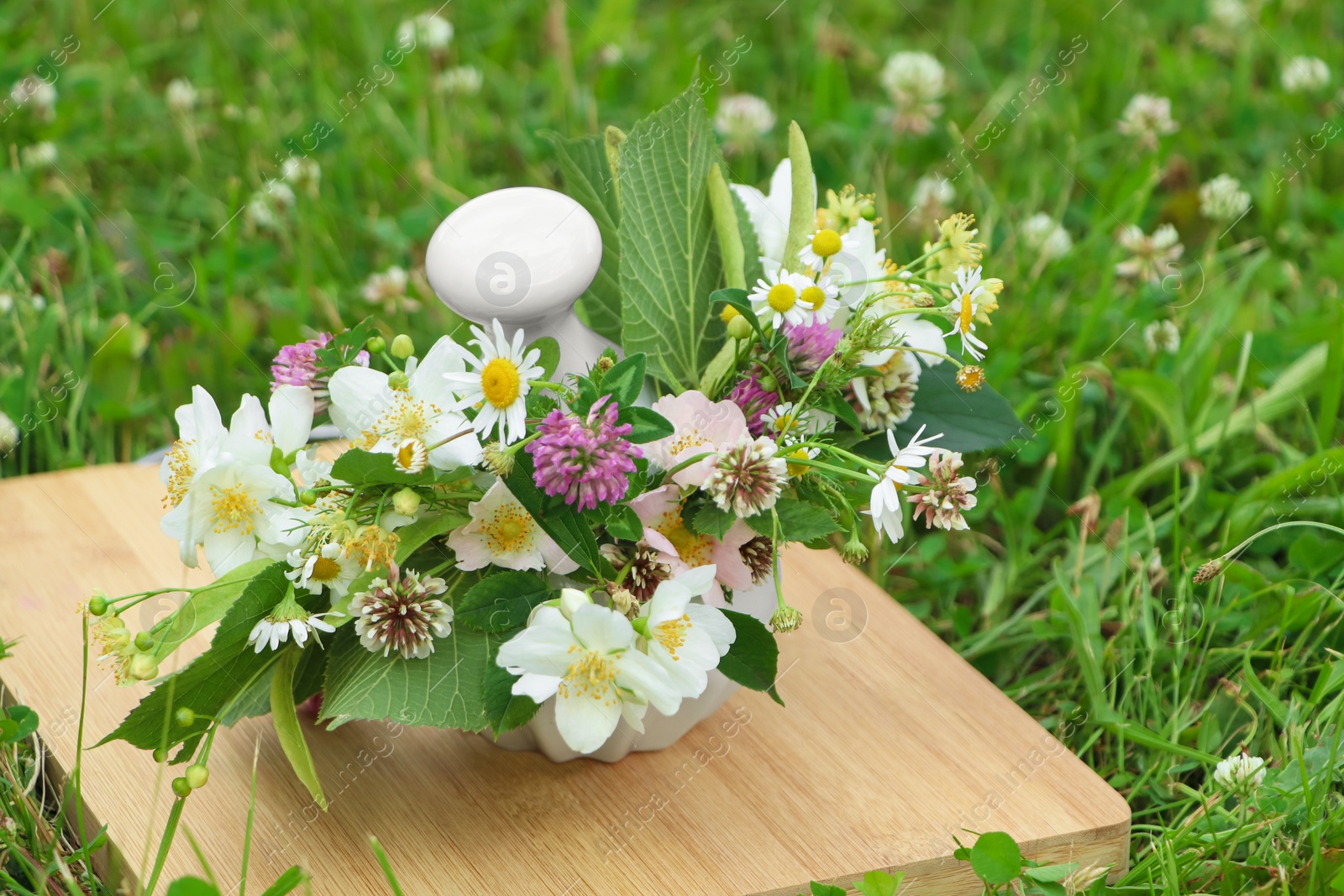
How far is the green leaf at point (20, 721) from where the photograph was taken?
2.87 feet

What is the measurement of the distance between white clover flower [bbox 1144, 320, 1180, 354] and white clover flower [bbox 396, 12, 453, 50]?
112 centimetres

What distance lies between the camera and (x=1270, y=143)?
191 cm

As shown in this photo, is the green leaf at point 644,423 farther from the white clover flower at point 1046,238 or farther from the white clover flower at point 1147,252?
the white clover flower at point 1046,238

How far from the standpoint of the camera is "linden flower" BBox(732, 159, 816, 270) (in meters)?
0.87

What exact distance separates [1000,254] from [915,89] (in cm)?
41

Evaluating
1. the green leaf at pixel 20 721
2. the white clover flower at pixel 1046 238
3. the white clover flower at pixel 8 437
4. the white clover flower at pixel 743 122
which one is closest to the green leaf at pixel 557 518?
the green leaf at pixel 20 721

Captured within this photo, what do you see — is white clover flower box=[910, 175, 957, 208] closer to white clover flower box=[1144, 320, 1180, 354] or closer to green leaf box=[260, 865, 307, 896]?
white clover flower box=[1144, 320, 1180, 354]

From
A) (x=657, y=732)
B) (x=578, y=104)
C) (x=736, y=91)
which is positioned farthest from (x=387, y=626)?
(x=736, y=91)

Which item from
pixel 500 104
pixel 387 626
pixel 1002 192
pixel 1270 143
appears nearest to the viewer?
pixel 387 626

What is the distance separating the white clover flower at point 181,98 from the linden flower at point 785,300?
1.38 metres

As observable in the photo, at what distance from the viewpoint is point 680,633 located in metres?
0.70

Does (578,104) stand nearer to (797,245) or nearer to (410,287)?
(410,287)

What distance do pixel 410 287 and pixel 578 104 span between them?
1.91 feet

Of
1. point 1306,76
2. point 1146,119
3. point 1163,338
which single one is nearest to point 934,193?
point 1146,119
